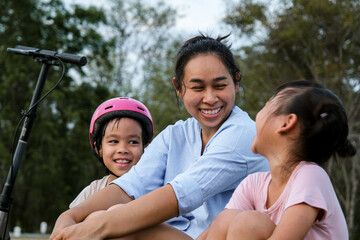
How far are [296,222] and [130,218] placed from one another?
0.73 meters

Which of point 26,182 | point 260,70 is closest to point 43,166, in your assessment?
point 26,182

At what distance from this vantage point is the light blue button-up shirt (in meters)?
2.36

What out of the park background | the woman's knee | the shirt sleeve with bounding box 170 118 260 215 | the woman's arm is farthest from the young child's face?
the park background

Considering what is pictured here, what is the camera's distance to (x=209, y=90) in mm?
2686

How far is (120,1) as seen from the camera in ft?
79.9

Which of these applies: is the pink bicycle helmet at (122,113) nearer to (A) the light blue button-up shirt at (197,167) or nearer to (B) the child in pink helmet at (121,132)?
(B) the child in pink helmet at (121,132)

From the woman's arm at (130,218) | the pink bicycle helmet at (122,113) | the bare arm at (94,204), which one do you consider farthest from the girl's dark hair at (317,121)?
the pink bicycle helmet at (122,113)

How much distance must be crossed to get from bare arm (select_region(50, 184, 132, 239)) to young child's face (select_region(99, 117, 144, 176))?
0.67m

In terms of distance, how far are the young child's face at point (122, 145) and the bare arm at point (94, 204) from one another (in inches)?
26.5

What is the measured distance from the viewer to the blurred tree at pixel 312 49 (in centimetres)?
1545

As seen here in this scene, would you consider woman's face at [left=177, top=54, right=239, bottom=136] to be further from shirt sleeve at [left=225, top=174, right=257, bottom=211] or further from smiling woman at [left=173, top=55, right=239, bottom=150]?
shirt sleeve at [left=225, top=174, right=257, bottom=211]

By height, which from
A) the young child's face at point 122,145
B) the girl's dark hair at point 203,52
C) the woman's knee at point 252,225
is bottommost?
the woman's knee at point 252,225

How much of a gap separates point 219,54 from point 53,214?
56.4 feet

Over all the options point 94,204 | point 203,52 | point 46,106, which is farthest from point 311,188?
point 46,106
